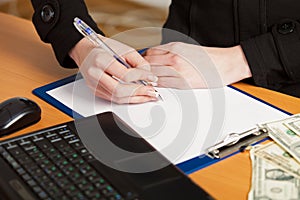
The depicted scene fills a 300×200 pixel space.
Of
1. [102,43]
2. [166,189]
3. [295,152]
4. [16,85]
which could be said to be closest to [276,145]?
[295,152]

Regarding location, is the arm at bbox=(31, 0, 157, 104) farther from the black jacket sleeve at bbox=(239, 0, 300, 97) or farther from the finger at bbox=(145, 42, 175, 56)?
the black jacket sleeve at bbox=(239, 0, 300, 97)

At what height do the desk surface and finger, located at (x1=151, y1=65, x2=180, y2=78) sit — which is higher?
finger, located at (x1=151, y1=65, x2=180, y2=78)

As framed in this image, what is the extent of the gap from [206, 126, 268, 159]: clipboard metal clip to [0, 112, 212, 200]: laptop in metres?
0.12

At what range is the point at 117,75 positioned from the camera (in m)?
1.11

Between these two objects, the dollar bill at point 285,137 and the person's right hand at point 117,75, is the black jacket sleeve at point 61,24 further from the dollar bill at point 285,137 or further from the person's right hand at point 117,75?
the dollar bill at point 285,137

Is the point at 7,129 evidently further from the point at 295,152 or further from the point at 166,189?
the point at 295,152

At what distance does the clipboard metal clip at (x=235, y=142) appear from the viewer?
38.3 inches

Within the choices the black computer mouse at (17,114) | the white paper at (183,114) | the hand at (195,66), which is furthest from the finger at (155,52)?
the black computer mouse at (17,114)

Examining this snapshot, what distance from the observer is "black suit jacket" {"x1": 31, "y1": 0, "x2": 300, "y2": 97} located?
4.10 ft

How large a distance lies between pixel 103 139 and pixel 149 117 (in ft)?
0.49

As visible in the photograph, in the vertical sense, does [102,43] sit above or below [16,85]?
above

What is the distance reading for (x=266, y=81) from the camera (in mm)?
1252

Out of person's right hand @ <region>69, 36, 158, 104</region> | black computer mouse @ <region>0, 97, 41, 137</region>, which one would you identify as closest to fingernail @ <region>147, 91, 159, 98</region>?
person's right hand @ <region>69, 36, 158, 104</region>

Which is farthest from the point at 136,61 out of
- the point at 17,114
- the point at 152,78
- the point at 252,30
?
the point at 252,30
